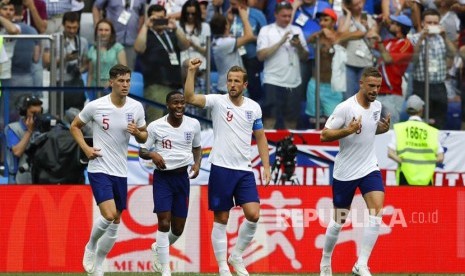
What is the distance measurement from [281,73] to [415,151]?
260cm

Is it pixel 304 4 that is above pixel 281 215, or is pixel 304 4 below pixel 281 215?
above

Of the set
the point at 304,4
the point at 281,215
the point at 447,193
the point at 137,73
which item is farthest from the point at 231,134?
the point at 304,4

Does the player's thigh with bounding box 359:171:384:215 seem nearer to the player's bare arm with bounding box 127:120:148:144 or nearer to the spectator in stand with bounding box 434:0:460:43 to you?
the player's bare arm with bounding box 127:120:148:144

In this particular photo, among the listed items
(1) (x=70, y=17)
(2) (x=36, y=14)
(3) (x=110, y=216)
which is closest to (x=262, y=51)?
(1) (x=70, y=17)

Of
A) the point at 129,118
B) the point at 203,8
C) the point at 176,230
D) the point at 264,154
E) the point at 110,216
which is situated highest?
the point at 203,8

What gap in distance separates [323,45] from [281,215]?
4.10m

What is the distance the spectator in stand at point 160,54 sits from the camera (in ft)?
68.3

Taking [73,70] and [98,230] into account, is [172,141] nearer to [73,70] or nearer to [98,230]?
[98,230]

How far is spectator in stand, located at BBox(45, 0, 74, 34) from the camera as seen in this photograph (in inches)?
847

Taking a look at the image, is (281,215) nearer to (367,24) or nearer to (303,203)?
(303,203)

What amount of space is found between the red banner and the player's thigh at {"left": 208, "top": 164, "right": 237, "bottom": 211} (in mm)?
2895

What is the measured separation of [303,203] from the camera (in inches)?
716

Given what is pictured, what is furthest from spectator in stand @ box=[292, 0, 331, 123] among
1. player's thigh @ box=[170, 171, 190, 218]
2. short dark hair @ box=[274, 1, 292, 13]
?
player's thigh @ box=[170, 171, 190, 218]

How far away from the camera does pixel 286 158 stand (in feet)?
66.3
